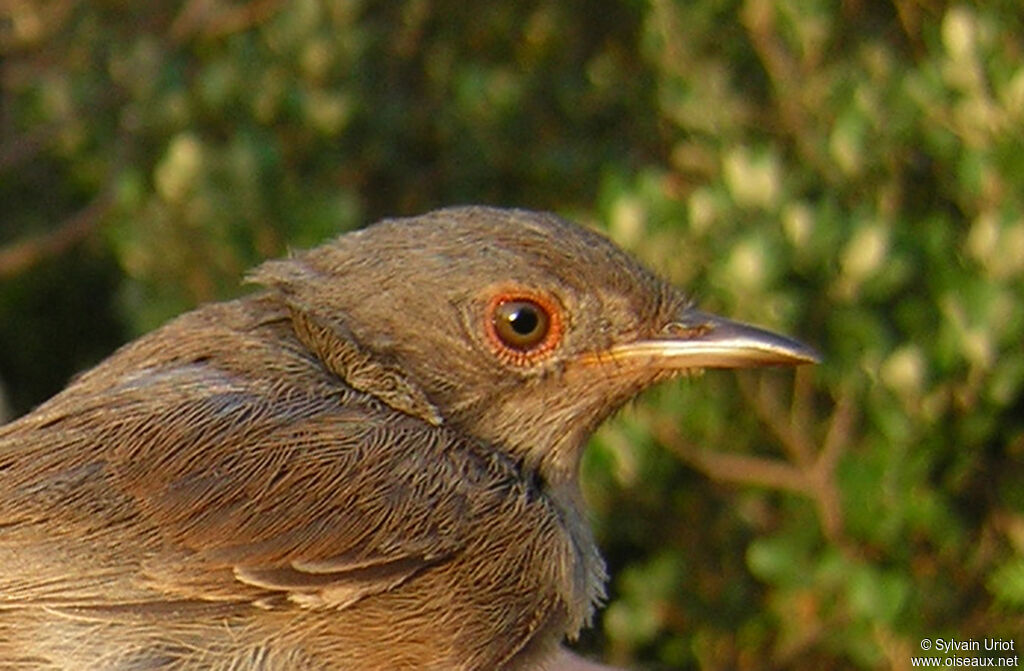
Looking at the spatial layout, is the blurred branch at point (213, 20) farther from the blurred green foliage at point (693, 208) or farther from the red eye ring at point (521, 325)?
the red eye ring at point (521, 325)

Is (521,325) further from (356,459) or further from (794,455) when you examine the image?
(794,455)

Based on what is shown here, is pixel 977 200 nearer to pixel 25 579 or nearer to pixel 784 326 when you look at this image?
pixel 784 326

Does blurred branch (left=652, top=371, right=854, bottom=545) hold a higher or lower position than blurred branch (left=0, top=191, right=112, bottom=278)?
lower

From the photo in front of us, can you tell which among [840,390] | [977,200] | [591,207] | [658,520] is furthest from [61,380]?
[977,200]

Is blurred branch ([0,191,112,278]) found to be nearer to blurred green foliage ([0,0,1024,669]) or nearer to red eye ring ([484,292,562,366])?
blurred green foliage ([0,0,1024,669])

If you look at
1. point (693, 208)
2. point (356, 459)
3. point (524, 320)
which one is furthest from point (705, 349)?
point (693, 208)

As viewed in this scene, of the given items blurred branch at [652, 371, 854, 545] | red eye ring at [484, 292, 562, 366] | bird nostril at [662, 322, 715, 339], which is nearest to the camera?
red eye ring at [484, 292, 562, 366]

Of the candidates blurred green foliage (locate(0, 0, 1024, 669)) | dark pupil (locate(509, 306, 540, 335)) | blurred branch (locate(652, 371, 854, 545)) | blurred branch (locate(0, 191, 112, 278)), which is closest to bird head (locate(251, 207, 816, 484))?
dark pupil (locate(509, 306, 540, 335))

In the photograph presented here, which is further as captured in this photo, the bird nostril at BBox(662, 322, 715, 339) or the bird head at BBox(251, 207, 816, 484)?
the bird nostril at BBox(662, 322, 715, 339)
